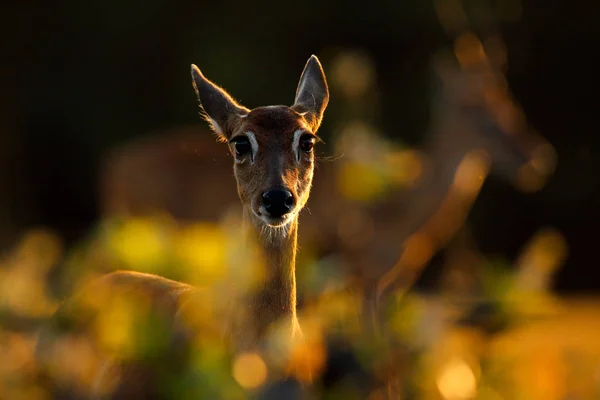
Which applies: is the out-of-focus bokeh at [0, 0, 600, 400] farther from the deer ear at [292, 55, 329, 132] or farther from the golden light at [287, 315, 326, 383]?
the deer ear at [292, 55, 329, 132]

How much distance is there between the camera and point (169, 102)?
635 inches

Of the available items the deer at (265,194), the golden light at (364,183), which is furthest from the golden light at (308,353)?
the golden light at (364,183)

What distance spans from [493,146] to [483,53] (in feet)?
4.09

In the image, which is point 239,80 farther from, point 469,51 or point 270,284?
point 270,284

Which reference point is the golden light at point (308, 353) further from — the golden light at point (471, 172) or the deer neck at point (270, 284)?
the golden light at point (471, 172)

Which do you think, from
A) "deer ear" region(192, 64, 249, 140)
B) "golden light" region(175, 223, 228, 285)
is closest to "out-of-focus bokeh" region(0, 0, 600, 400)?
"golden light" region(175, 223, 228, 285)

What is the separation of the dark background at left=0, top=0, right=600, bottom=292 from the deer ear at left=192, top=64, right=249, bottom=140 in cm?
973

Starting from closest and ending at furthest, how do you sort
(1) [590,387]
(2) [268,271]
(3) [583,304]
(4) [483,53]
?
(2) [268,271], (1) [590,387], (4) [483,53], (3) [583,304]

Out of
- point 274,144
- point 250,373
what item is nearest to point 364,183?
point 274,144

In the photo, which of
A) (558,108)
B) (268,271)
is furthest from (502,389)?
(558,108)

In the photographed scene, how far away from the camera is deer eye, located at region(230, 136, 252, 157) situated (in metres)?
2.94

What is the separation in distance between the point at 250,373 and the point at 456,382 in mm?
694

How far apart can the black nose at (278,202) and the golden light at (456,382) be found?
2.30 ft

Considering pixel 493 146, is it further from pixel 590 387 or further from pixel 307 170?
pixel 307 170
